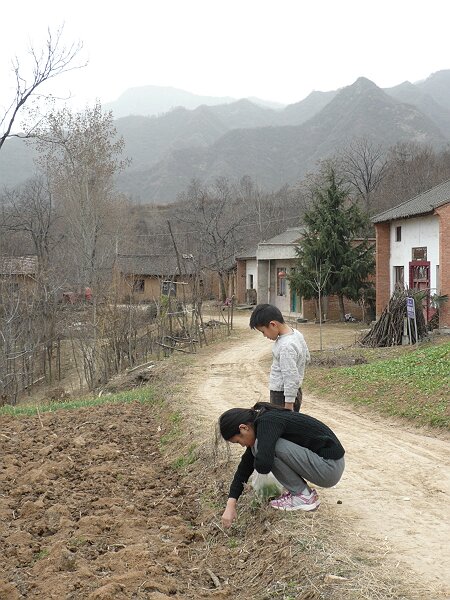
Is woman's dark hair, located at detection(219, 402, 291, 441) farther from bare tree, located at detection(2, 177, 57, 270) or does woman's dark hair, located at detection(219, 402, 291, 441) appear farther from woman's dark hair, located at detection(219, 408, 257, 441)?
bare tree, located at detection(2, 177, 57, 270)

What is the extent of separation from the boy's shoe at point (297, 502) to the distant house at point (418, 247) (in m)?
18.1

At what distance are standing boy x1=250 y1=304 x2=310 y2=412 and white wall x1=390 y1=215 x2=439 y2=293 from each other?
65.2 feet

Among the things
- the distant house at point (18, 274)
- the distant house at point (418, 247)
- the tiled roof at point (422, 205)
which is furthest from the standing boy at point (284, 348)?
the distant house at point (18, 274)

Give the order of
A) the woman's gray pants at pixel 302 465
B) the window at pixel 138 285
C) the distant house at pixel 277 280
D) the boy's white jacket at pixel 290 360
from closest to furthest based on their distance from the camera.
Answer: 1. the woman's gray pants at pixel 302 465
2. the boy's white jacket at pixel 290 360
3. the window at pixel 138 285
4. the distant house at pixel 277 280

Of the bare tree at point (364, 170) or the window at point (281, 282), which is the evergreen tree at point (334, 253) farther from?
the bare tree at point (364, 170)

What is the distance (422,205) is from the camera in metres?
26.4

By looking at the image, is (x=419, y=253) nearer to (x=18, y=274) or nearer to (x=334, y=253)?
(x=334, y=253)

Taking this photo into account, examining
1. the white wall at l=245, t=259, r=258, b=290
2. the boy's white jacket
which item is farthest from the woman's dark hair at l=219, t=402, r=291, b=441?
the white wall at l=245, t=259, r=258, b=290

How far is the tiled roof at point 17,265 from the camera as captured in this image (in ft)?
94.8

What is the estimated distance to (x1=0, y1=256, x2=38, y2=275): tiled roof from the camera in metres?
28.9

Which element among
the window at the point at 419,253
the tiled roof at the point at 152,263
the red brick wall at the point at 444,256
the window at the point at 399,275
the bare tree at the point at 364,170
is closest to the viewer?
the red brick wall at the point at 444,256

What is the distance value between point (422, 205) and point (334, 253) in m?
6.10

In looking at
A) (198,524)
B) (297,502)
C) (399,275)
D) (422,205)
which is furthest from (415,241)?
(297,502)

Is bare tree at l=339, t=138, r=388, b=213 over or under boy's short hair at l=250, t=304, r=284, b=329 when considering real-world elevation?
over
